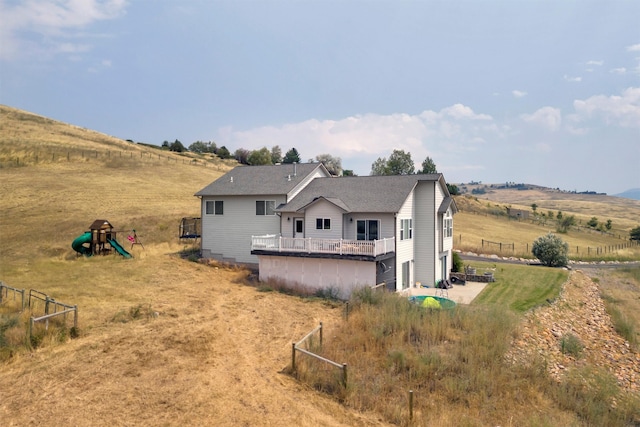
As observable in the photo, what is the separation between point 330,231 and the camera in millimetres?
23875

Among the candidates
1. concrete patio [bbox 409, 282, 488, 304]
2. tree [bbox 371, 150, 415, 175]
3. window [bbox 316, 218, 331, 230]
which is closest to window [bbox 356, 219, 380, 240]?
window [bbox 316, 218, 331, 230]

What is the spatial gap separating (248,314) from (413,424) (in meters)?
9.90

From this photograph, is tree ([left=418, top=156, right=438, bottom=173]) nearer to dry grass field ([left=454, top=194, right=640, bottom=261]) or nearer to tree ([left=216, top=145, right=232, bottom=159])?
dry grass field ([left=454, top=194, right=640, bottom=261])

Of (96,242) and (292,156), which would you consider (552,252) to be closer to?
(96,242)

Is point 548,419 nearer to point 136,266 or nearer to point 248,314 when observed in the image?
point 248,314

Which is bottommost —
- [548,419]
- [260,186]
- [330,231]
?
[548,419]

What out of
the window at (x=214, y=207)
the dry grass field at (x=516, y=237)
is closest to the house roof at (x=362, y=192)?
the window at (x=214, y=207)

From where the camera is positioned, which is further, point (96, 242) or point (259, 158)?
point (259, 158)

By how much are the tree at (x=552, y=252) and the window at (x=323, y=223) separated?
23053mm

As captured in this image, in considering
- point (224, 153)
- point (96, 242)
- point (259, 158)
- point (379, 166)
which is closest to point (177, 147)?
point (224, 153)

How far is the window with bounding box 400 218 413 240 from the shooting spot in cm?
2378

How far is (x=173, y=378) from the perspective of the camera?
454 inches

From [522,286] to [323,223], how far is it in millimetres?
13977

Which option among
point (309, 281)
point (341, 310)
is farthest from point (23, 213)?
point (341, 310)
